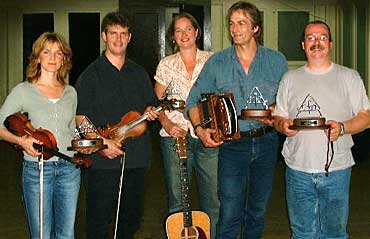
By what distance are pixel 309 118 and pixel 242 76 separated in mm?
635

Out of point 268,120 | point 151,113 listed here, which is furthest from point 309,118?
point 151,113

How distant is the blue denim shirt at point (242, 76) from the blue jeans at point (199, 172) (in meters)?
0.47

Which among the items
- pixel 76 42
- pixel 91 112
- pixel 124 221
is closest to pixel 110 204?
pixel 124 221

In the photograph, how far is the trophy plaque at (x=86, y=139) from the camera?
11.6 ft

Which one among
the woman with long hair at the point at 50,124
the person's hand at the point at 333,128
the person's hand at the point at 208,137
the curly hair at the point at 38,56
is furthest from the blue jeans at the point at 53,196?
the person's hand at the point at 333,128

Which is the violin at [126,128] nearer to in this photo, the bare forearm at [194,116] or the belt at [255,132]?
the bare forearm at [194,116]

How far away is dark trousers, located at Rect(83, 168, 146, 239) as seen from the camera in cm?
397

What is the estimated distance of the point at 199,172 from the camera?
173 inches

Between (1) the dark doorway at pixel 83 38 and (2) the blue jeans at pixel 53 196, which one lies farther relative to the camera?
(1) the dark doorway at pixel 83 38

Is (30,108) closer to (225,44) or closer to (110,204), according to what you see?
(110,204)

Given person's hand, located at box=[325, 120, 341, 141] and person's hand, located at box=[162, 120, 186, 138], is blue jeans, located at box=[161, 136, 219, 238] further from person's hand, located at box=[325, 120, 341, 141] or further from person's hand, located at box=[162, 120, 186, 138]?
person's hand, located at box=[325, 120, 341, 141]

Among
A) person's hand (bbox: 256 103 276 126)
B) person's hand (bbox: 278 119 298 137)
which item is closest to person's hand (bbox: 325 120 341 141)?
person's hand (bbox: 278 119 298 137)

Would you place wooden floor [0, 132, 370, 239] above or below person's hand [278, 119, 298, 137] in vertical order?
below

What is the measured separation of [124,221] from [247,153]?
817 mm
